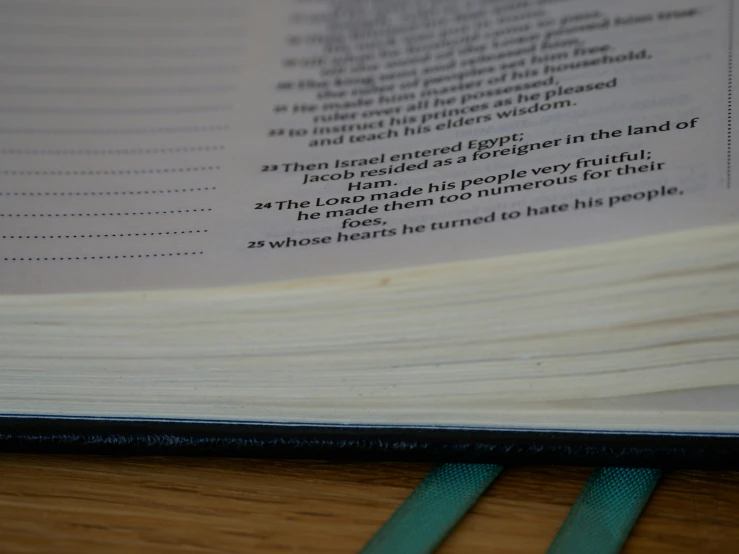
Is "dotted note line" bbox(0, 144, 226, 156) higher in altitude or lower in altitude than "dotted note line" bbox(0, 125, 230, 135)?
lower

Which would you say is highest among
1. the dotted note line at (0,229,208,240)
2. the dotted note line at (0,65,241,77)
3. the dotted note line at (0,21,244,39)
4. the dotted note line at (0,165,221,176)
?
the dotted note line at (0,21,244,39)

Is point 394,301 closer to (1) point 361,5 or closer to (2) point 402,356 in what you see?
(2) point 402,356

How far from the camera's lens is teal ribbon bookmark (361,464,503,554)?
336mm

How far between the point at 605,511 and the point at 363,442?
10 cm

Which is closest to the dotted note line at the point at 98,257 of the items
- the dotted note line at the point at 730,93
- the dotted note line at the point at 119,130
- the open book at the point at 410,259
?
the open book at the point at 410,259

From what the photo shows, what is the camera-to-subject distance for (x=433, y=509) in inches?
13.9

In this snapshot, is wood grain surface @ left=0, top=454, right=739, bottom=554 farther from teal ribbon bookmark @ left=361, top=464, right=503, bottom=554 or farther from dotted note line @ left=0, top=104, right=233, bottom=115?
dotted note line @ left=0, top=104, right=233, bottom=115

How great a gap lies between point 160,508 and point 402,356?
12 cm

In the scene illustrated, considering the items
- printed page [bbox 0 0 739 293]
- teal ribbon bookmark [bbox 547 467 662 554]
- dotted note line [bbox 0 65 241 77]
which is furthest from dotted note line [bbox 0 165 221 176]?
teal ribbon bookmark [bbox 547 467 662 554]

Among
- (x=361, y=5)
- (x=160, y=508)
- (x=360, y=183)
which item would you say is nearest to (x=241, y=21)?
(x=361, y=5)

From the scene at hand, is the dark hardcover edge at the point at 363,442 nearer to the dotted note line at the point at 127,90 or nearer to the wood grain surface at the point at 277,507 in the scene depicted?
the wood grain surface at the point at 277,507

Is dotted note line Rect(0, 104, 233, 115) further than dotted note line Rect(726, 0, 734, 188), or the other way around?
dotted note line Rect(0, 104, 233, 115)

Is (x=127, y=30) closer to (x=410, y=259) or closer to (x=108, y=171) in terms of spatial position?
(x=108, y=171)

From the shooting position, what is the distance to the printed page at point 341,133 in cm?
36
